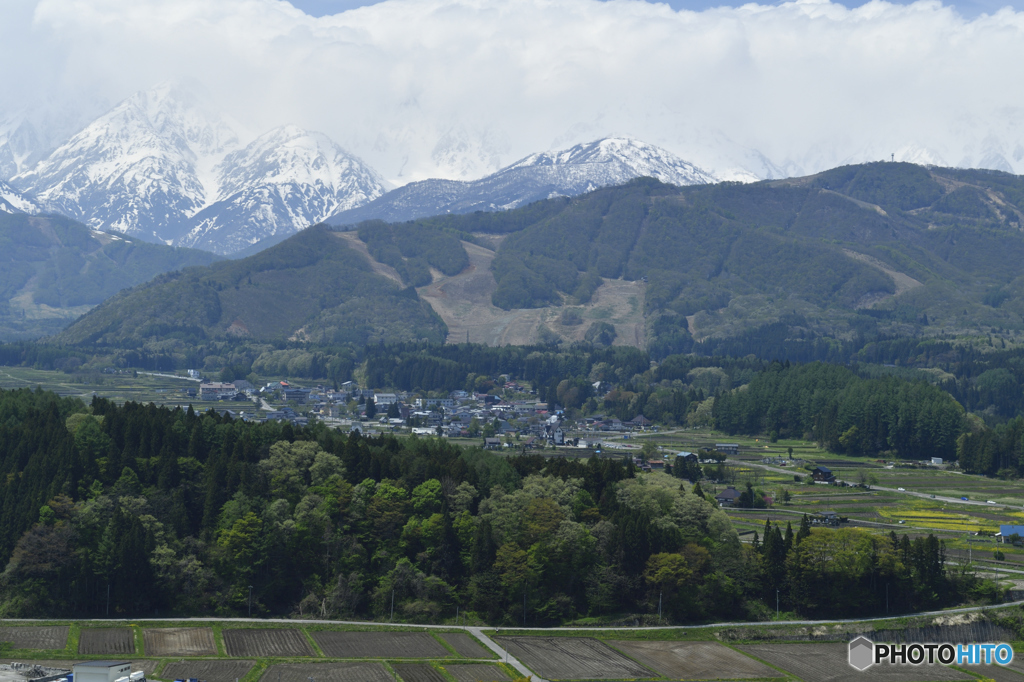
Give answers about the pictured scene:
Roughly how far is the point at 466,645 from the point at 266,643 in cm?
1065

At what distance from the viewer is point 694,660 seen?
65125mm

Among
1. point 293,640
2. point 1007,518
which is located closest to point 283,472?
point 293,640

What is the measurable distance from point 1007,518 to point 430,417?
88.7m

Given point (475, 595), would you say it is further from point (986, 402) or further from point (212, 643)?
point (986, 402)

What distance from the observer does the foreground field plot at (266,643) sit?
64.0 meters

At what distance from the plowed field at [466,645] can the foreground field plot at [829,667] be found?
47.0 feet

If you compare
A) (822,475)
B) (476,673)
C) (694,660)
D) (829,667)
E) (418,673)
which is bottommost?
(418,673)

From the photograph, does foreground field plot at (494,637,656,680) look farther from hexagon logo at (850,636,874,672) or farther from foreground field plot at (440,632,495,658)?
hexagon logo at (850,636,874,672)

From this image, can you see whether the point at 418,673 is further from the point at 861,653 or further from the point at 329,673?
the point at 861,653

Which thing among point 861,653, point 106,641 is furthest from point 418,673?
point 861,653

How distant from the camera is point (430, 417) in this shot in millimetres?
171750

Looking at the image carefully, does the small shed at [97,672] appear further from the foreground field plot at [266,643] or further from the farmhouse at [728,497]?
the farmhouse at [728,497]

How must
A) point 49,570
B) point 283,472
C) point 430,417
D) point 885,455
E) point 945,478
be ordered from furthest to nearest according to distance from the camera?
point 430,417, point 885,455, point 945,478, point 283,472, point 49,570

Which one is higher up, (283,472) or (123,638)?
(283,472)
